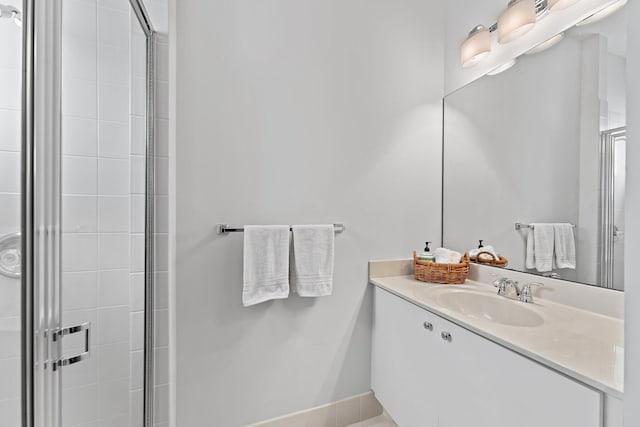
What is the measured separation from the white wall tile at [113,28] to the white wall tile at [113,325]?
2.55 feet

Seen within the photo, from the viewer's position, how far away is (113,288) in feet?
3.20

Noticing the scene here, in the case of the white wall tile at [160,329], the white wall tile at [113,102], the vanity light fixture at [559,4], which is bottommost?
the white wall tile at [160,329]

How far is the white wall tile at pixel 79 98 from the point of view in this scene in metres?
0.69

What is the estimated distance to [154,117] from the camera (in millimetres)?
1312

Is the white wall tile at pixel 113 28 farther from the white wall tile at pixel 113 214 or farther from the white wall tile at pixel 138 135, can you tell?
the white wall tile at pixel 113 214

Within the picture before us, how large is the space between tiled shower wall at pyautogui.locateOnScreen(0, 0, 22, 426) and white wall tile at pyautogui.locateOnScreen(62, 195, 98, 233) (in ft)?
0.41

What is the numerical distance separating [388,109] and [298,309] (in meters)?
1.18

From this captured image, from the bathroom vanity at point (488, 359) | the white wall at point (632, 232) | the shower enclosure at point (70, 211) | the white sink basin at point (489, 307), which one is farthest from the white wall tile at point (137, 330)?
the white wall at point (632, 232)

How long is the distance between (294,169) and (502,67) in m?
1.15

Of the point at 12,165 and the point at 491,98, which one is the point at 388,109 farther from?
the point at 12,165

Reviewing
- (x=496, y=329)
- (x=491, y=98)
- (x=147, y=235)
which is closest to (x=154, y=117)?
(x=147, y=235)

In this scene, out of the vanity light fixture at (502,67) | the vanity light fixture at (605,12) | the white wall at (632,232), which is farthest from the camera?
the vanity light fixture at (502,67)

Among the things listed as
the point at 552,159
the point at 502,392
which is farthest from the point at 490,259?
the point at 502,392

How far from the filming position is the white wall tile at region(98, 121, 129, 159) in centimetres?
87
